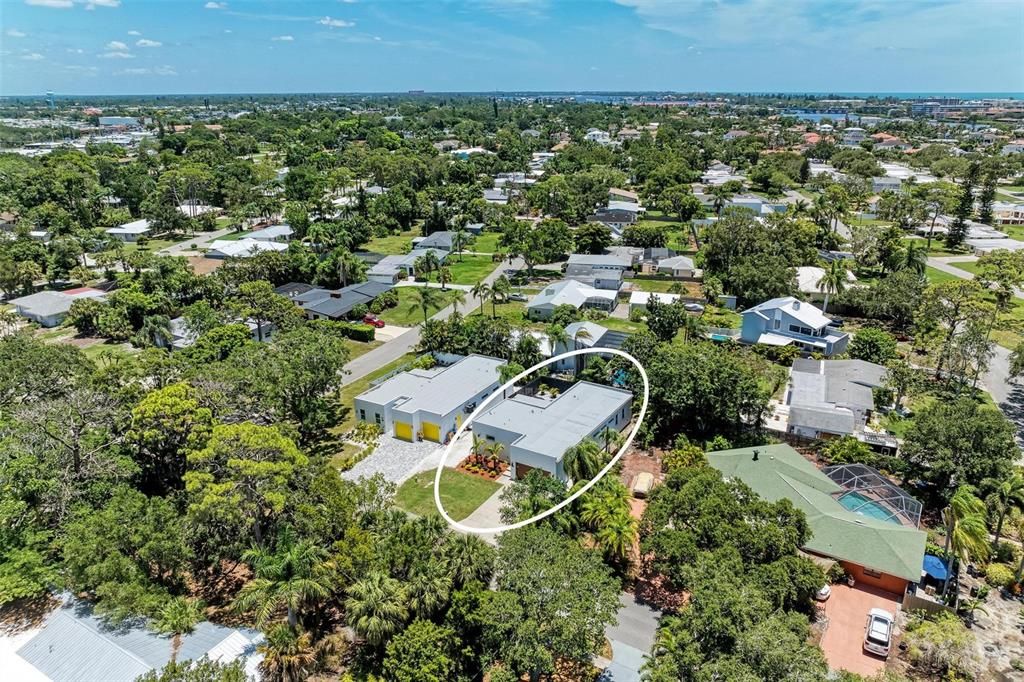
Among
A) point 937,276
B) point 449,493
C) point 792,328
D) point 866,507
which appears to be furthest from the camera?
point 937,276

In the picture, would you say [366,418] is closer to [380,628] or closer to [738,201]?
[380,628]

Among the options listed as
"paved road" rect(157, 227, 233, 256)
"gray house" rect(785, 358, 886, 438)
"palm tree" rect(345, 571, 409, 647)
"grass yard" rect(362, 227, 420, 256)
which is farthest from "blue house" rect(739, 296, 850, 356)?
"paved road" rect(157, 227, 233, 256)

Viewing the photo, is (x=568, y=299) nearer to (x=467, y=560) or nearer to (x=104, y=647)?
(x=467, y=560)

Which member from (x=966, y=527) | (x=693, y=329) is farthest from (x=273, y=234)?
(x=966, y=527)

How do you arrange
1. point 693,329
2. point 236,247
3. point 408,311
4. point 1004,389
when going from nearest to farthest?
point 1004,389
point 693,329
point 408,311
point 236,247

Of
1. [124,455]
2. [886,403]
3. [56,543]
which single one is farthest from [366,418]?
[886,403]

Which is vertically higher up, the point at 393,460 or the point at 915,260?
the point at 915,260
